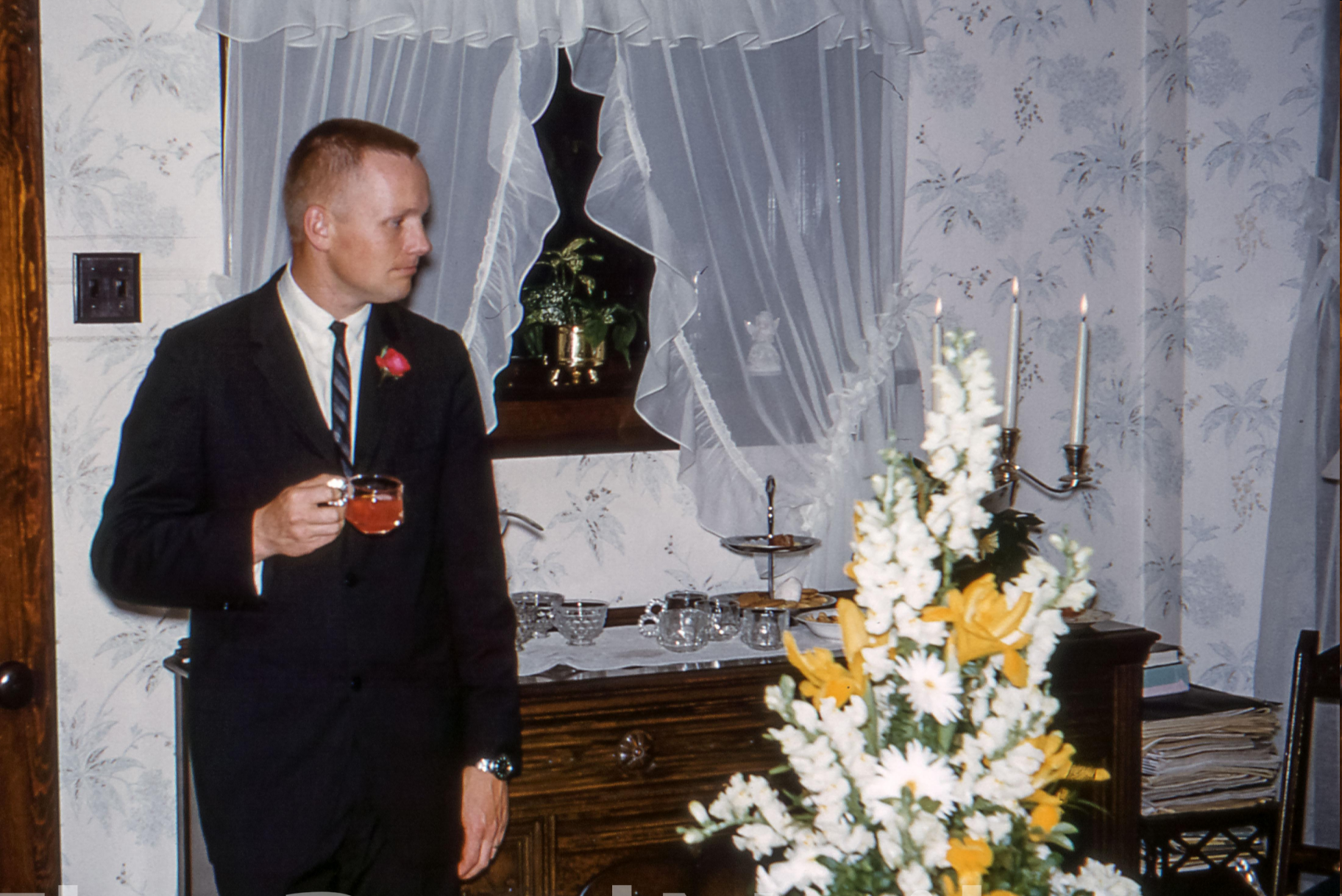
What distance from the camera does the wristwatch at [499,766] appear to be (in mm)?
1912

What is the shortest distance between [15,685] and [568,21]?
4.78 feet

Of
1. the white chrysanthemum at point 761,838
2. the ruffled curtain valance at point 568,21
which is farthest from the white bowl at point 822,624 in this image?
the white chrysanthemum at point 761,838

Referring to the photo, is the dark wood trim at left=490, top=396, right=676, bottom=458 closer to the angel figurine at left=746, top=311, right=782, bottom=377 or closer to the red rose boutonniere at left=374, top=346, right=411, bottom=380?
the angel figurine at left=746, top=311, right=782, bottom=377

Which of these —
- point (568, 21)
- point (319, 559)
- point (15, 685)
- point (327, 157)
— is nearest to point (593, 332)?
point (568, 21)

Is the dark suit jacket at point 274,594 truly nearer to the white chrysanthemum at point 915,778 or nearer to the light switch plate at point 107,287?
the light switch plate at point 107,287

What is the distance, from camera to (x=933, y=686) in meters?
0.82

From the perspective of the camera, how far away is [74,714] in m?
2.27

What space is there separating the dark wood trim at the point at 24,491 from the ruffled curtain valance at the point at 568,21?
40 cm

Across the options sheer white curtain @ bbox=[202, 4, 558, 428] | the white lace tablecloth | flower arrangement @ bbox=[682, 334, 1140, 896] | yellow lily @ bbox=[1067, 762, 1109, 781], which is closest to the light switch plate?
sheer white curtain @ bbox=[202, 4, 558, 428]

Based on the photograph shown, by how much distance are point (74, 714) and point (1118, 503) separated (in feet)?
7.58

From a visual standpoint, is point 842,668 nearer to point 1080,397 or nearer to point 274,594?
point 1080,397

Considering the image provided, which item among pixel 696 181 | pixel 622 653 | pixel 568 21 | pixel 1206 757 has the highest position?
pixel 568 21

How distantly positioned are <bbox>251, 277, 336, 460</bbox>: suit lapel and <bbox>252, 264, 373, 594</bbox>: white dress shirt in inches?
1.1

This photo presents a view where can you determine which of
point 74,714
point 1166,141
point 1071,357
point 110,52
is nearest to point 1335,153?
point 1166,141
